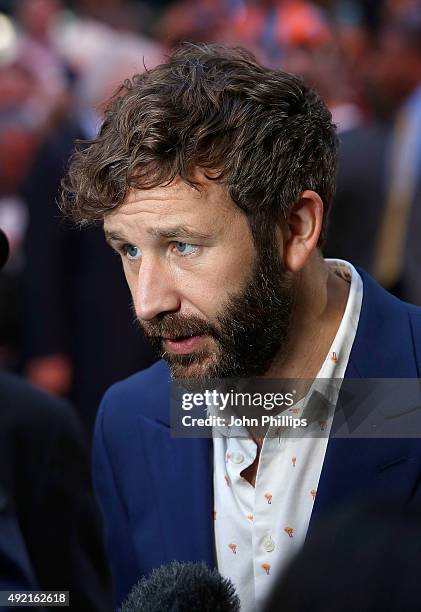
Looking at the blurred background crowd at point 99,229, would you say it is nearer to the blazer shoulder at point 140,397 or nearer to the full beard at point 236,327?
the blazer shoulder at point 140,397

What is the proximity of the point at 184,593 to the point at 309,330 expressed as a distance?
83cm

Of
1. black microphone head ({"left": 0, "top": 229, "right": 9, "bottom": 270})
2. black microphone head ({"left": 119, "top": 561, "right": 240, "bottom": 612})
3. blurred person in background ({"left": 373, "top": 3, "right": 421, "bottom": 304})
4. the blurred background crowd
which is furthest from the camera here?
the blurred background crowd

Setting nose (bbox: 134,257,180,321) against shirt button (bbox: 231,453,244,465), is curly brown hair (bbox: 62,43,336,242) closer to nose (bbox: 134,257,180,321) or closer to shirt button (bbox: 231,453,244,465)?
nose (bbox: 134,257,180,321)

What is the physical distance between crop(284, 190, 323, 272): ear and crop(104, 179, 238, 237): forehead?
0.51 ft

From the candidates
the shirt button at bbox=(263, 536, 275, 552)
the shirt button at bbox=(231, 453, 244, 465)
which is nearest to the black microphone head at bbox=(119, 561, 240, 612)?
the shirt button at bbox=(263, 536, 275, 552)

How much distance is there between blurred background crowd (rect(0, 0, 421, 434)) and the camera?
4.55 metres

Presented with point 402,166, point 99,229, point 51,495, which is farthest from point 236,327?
point 99,229

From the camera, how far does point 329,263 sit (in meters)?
2.58

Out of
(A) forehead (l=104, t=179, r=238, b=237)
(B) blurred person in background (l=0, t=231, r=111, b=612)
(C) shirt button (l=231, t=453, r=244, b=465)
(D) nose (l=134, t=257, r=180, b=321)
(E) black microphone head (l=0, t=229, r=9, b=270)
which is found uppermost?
(A) forehead (l=104, t=179, r=238, b=237)

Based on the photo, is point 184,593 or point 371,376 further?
point 371,376

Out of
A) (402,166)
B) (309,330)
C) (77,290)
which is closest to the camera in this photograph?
(309,330)

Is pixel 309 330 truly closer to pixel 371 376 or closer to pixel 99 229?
pixel 371 376

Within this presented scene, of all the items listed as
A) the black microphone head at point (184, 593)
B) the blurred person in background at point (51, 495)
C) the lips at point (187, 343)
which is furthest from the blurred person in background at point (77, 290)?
the black microphone head at point (184, 593)

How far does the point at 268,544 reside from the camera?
2.27m
